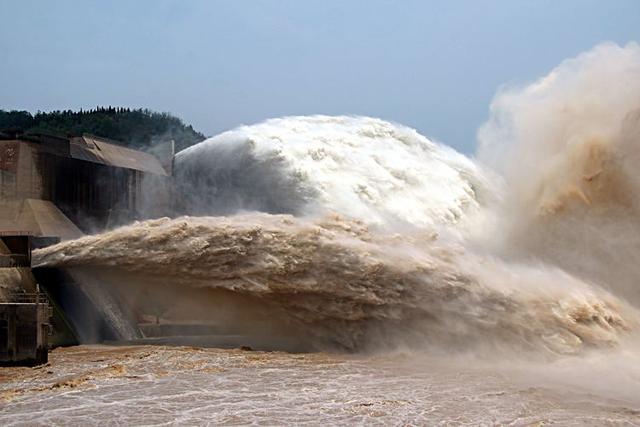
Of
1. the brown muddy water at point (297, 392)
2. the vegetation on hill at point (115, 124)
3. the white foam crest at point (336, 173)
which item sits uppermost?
the vegetation on hill at point (115, 124)

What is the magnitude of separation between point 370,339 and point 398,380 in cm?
425

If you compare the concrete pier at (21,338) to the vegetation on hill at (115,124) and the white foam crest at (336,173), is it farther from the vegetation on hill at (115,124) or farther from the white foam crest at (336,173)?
the vegetation on hill at (115,124)

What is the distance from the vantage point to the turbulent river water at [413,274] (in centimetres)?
1503

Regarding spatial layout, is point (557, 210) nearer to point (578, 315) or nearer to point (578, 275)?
point (578, 275)

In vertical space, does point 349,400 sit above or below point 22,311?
below

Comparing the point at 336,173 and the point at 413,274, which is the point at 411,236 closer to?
the point at 413,274

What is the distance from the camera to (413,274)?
19797 millimetres

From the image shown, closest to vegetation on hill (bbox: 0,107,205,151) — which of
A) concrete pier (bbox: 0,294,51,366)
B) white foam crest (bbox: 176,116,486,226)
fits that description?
white foam crest (bbox: 176,116,486,226)

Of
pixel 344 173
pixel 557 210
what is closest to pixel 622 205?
pixel 557 210

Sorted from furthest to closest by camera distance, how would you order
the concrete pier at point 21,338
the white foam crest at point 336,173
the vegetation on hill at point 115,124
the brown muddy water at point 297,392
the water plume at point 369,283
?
the vegetation on hill at point 115,124 < the white foam crest at point 336,173 < the water plume at point 369,283 < the concrete pier at point 21,338 < the brown muddy water at point 297,392

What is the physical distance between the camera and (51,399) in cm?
1409

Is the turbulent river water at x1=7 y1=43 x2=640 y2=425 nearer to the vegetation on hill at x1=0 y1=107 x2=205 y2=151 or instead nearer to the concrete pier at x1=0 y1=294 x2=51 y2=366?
the concrete pier at x1=0 y1=294 x2=51 y2=366

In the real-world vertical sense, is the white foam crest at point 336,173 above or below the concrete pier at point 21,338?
above

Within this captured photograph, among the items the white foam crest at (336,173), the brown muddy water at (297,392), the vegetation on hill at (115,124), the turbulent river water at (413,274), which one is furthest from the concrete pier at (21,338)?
the vegetation on hill at (115,124)
